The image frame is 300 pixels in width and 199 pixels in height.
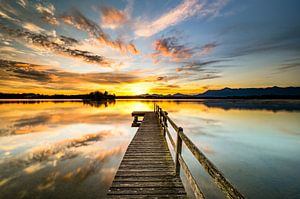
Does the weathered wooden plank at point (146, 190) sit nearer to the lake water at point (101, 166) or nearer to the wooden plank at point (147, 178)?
the wooden plank at point (147, 178)

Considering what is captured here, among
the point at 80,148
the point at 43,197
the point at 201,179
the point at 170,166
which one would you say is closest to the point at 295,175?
the point at 201,179

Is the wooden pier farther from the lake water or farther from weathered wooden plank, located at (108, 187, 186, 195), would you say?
the lake water

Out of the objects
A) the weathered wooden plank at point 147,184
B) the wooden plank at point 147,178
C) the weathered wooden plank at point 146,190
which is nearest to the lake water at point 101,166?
the wooden plank at point 147,178

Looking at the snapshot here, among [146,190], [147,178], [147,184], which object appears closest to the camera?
[146,190]

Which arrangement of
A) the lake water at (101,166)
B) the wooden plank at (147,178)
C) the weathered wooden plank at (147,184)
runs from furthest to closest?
the lake water at (101,166), the weathered wooden plank at (147,184), the wooden plank at (147,178)

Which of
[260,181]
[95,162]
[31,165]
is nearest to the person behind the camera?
[260,181]

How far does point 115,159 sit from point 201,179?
5.07 metres

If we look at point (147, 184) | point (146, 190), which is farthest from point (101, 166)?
point (146, 190)

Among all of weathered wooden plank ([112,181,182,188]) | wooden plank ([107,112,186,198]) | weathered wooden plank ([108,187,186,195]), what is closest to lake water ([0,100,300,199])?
wooden plank ([107,112,186,198])

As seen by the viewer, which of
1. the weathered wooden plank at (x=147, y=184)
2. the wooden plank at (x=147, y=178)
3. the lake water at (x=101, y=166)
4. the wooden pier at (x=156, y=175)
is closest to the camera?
the wooden pier at (x=156, y=175)

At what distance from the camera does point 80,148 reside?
11.8 meters

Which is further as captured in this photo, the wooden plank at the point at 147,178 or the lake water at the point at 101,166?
the lake water at the point at 101,166

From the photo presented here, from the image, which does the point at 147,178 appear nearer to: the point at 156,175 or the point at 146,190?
the point at 156,175

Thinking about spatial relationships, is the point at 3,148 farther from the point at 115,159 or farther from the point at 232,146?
the point at 232,146
